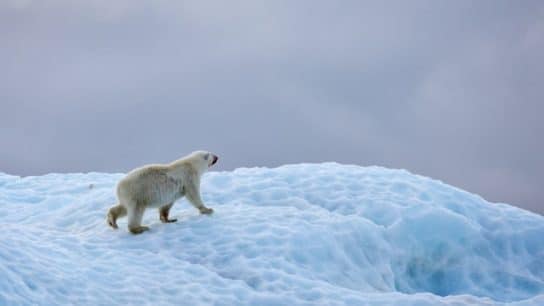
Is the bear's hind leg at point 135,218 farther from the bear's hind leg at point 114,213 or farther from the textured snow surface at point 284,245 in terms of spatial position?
the bear's hind leg at point 114,213

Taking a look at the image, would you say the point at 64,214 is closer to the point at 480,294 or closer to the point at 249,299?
the point at 249,299

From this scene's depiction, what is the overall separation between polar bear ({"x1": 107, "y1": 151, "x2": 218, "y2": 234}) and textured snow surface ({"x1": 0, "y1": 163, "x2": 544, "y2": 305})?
34cm

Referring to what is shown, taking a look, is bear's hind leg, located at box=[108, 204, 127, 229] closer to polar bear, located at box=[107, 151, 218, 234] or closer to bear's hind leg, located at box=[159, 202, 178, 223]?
polar bear, located at box=[107, 151, 218, 234]

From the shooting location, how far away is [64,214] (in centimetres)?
1561

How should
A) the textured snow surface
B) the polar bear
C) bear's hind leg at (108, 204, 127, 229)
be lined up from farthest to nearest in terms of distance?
bear's hind leg at (108, 204, 127, 229) → the polar bear → the textured snow surface

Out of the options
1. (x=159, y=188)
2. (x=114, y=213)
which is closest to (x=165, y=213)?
(x=159, y=188)

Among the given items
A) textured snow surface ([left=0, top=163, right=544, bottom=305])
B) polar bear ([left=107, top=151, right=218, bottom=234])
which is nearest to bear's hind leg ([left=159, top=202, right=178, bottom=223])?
polar bear ([left=107, top=151, right=218, bottom=234])

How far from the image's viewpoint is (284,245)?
1256cm

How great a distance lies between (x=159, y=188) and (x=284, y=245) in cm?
257

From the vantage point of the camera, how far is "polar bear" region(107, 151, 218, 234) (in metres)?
13.0

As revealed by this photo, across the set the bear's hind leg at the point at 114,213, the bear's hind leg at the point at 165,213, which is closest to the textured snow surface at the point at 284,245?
the bear's hind leg at the point at 165,213

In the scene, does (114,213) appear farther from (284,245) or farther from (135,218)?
(284,245)

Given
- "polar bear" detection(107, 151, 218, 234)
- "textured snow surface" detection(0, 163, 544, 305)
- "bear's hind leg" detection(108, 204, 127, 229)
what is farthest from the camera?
"bear's hind leg" detection(108, 204, 127, 229)

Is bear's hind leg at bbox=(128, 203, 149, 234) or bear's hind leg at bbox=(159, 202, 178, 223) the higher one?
bear's hind leg at bbox=(159, 202, 178, 223)
